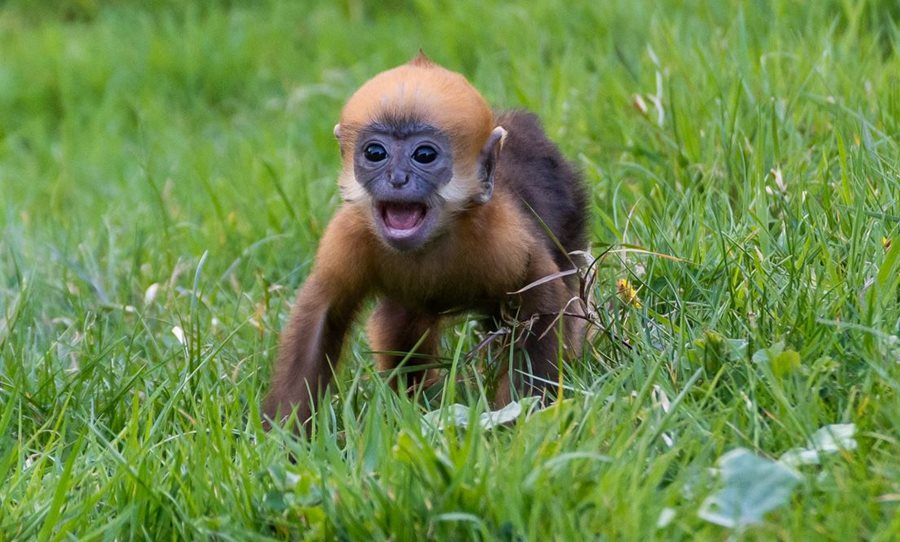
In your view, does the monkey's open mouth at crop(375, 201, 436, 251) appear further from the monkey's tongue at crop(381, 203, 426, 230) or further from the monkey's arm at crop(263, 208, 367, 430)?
the monkey's arm at crop(263, 208, 367, 430)

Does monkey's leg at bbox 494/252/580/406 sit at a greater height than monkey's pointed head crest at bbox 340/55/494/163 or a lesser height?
lesser

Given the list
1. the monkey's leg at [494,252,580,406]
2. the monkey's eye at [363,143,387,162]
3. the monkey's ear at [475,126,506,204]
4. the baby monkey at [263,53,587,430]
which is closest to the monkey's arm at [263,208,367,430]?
the baby monkey at [263,53,587,430]

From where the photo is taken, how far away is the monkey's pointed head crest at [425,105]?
3.82 m

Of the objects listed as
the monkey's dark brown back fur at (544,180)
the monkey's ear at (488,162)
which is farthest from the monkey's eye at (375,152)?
the monkey's dark brown back fur at (544,180)

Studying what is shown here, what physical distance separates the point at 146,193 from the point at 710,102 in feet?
9.88

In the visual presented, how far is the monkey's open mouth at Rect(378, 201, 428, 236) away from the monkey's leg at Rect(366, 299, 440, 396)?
47 centimetres

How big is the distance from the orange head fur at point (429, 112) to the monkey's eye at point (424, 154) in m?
0.06

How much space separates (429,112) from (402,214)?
30 centimetres

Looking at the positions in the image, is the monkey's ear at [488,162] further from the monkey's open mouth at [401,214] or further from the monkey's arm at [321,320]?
the monkey's arm at [321,320]

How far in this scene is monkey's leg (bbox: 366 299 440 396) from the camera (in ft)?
14.5

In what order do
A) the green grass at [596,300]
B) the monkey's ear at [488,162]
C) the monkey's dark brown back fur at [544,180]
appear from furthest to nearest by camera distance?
1. the monkey's dark brown back fur at [544,180]
2. the monkey's ear at [488,162]
3. the green grass at [596,300]

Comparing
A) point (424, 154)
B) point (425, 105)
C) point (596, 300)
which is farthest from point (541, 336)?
point (425, 105)

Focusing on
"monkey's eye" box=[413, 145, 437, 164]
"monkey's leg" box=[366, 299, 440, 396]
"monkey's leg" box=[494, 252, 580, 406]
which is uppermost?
"monkey's eye" box=[413, 145, 437, 164]

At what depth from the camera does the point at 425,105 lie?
3.83m
